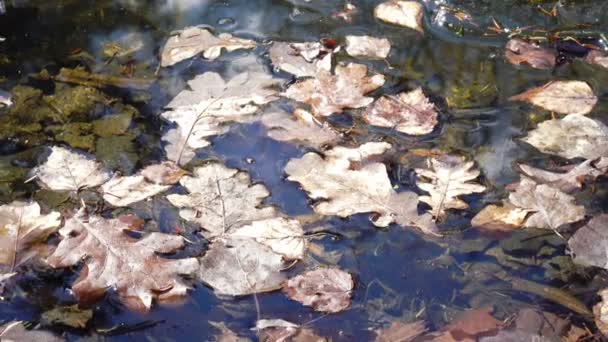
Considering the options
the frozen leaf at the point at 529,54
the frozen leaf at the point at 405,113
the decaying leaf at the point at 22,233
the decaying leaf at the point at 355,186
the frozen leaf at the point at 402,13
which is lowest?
the decaying leaf at the point at 22,233

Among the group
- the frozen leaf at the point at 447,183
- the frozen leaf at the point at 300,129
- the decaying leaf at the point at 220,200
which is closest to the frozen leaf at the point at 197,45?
the frozen leaf at the point at 300,129

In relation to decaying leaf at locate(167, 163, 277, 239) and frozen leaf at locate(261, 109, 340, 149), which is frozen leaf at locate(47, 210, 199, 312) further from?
frozen leaf at locate(261, 109, 340, 149)

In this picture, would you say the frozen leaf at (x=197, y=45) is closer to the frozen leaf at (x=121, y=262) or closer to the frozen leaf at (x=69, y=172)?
the frozen leaf at (x=69, y=172)

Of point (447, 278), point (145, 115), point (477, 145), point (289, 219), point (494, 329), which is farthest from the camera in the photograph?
point (145, 115)

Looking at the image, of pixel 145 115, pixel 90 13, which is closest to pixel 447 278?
pixel 145 115

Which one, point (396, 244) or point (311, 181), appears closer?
point (396, 244)

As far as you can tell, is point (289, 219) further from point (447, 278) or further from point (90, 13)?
point (90, 13)

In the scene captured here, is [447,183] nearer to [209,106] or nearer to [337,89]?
[337,89]
